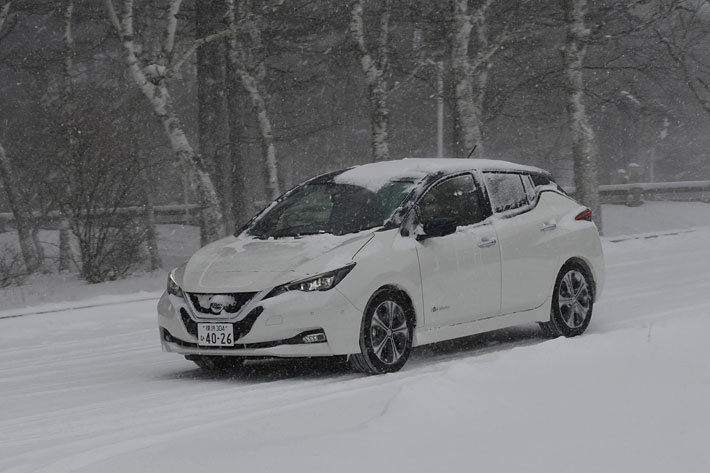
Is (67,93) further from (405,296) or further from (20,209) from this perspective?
(405,296)

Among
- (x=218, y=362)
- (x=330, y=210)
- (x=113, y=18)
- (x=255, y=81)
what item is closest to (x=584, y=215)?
(x=330, y=210)

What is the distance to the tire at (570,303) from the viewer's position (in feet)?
33.8

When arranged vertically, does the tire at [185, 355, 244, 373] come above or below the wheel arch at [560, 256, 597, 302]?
below

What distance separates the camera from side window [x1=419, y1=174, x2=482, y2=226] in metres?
9.20

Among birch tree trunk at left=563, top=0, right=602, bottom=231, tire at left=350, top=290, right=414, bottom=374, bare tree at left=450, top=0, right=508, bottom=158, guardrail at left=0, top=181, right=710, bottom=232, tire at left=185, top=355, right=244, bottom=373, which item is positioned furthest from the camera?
guardrail at left=0, top=181, right=710, bottom=232

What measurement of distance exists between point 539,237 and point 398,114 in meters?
36.6

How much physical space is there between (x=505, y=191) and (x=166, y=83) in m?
11.4

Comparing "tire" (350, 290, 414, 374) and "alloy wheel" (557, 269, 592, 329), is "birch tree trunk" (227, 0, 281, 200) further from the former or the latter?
"tire" (350, 290, 414, 374)

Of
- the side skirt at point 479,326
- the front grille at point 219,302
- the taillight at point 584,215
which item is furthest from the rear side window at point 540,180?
the front grille at point 219,302

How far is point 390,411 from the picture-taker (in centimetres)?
588

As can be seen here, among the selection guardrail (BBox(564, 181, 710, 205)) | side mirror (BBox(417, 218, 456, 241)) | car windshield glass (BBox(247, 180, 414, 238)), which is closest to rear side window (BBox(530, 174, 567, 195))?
A: car windshield glass (BBox(247, 180, 414, 238))

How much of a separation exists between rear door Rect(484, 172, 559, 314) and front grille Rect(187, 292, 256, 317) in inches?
97.9

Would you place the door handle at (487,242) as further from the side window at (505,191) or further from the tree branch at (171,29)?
the tree branch at (171,29)

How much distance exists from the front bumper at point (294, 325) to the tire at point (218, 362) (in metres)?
0.86
